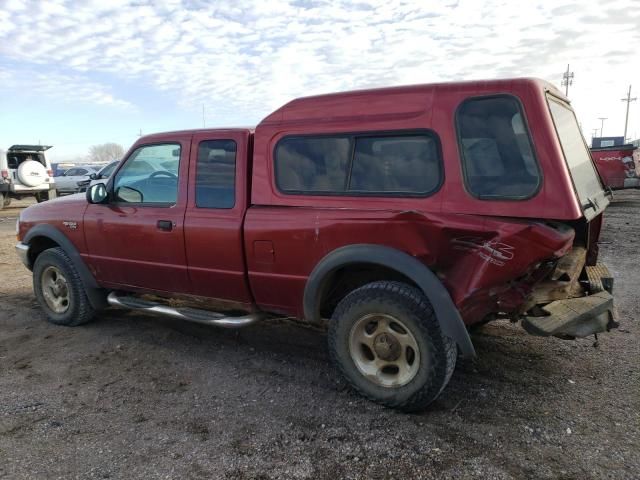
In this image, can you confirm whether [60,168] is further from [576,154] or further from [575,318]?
[575,318]

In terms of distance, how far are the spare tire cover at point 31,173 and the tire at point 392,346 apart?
52.8ft

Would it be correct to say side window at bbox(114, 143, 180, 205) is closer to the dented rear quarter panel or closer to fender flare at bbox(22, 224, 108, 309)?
fender flare at bbox(22, 224, 108, 309)

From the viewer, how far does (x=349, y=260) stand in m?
3.27

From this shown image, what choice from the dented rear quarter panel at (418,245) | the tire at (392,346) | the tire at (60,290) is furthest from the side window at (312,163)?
the tire at (60,290)

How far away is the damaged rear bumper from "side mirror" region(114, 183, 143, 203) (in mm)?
3263

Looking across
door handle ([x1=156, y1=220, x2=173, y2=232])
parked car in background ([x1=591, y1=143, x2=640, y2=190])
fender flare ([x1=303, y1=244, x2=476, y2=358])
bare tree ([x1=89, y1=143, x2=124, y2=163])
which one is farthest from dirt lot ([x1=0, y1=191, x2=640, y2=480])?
bare tree ([x1=89, y1=143, x2=124, y2=163])

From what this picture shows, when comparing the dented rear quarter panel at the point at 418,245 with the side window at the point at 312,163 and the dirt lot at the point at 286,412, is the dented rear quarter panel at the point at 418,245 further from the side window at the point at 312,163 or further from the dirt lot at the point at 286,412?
the dirt lot at the point at 286,412

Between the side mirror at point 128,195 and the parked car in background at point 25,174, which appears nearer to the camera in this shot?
the side mirror at point 128,195

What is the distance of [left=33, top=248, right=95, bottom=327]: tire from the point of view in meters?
4.93

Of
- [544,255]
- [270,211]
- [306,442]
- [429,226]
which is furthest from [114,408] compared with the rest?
[544,255]

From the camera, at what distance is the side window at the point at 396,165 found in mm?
3117

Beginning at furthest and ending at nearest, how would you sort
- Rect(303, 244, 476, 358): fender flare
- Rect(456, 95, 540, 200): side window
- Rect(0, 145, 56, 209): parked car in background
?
Rect(0, 145, 56, 209): parked car in background → Rect(303, 244, 476, 358): fender flare → Rect(456, 95, 540, 200): side window

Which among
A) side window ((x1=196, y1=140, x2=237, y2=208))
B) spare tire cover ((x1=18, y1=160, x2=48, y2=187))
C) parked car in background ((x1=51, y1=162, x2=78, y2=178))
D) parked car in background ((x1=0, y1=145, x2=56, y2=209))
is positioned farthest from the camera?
parked car in background ((x1=51, y1=162, x2=78, y2=178))

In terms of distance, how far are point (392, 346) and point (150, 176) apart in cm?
257
